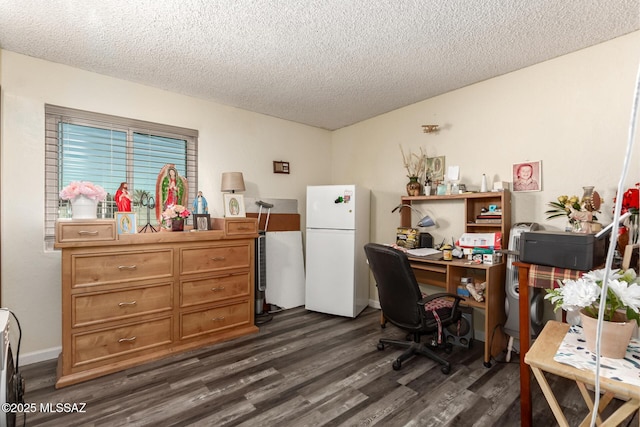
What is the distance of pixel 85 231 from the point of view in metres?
2.29

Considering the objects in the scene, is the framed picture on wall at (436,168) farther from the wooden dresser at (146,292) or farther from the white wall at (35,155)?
the white wall at (35,155)

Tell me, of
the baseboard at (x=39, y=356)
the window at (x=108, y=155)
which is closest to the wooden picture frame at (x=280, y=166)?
the window at (x=108, y=155)

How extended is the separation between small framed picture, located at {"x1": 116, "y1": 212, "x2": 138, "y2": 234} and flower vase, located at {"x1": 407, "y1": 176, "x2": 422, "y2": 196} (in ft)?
8.88

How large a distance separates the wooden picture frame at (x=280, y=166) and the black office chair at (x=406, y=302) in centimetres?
199

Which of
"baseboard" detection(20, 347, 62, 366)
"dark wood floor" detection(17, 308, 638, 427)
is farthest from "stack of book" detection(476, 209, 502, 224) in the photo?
"baseboard" detection(20, 347, 62, 366)

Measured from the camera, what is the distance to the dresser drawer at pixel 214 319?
276cm

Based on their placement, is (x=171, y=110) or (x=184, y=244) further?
(x=171, y=110)

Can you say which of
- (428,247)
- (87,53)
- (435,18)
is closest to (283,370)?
(428,247)

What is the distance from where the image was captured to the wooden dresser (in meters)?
2.26

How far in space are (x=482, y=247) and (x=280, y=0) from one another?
2.48 meters

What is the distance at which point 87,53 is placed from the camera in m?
2.43

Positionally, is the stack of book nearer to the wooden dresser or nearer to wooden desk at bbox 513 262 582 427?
wooden desk at bbox 513 262 582 427

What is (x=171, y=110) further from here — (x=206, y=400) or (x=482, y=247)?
(x=482, y=247)

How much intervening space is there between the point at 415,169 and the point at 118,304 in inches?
124
